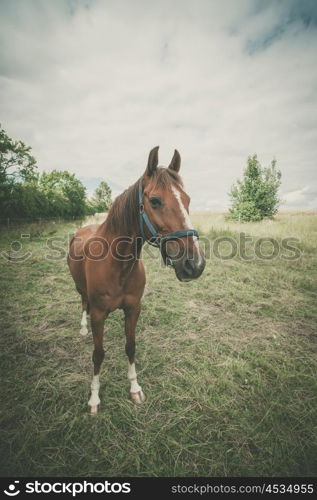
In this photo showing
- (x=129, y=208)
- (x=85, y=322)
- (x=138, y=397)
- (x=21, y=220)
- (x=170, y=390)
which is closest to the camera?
(x=129, y=208)

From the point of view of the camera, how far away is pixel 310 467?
2002mm

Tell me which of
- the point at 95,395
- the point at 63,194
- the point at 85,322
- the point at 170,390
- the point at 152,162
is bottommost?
the point at 170,390

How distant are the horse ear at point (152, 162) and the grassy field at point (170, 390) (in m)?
2.77

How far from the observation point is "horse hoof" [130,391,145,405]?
264 cm

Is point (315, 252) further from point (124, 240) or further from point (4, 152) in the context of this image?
point (4, 152)

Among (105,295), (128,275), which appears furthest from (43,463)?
(128,275)

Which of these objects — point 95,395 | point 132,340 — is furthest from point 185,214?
point 95,395

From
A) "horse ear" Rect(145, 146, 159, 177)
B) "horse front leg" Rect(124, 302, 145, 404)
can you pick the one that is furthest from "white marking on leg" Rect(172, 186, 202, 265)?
"horse front leg" Rect(124, 302, 145, 404)

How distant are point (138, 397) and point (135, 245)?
6.54 feet

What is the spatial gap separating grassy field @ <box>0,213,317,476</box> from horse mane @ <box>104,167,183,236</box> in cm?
218

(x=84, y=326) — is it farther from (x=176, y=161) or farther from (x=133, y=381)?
(x=176, y=161)

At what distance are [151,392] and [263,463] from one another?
1377mm

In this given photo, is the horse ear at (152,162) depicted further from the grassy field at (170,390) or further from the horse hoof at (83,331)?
the horse hoof at (83,331)

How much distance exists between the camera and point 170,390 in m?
2.81
